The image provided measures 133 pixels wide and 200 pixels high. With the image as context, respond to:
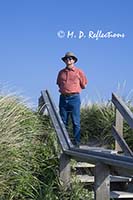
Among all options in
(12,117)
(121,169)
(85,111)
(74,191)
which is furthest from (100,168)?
(85,111)

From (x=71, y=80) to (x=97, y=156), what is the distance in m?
3.44

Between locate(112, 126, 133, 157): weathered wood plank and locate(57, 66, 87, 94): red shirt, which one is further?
locate(57, 66, 87, 94): red shirt

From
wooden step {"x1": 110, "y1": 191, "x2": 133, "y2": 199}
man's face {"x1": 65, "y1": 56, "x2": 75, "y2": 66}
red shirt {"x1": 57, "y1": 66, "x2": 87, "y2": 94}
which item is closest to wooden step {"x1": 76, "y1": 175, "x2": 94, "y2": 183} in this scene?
wooden step {"x1": 110, "y1": 191, "x2": 133, "y2": 199}

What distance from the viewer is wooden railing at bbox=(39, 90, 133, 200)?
6.27 metres

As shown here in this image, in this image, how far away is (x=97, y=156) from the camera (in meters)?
6.70

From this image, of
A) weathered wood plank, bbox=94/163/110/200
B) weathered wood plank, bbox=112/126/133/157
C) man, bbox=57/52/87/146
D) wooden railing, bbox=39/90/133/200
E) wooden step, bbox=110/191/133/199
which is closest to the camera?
wooden railing, bbox=39/90/133/200

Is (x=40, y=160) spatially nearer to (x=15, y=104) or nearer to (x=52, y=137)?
(x=52, y=137)

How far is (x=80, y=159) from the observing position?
7316 mm

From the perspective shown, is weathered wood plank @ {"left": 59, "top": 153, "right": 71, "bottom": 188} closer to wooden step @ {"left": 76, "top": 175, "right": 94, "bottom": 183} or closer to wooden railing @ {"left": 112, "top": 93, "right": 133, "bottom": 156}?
wooden step @ {"left": 76, "top": 175, "right": 94, "bottom": 183}

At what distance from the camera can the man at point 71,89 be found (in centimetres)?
988

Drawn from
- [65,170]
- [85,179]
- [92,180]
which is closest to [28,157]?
[65,170]

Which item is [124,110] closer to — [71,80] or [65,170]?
[65,170]

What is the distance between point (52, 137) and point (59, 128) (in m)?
0.20

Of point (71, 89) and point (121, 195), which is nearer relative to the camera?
point (121, 195)
